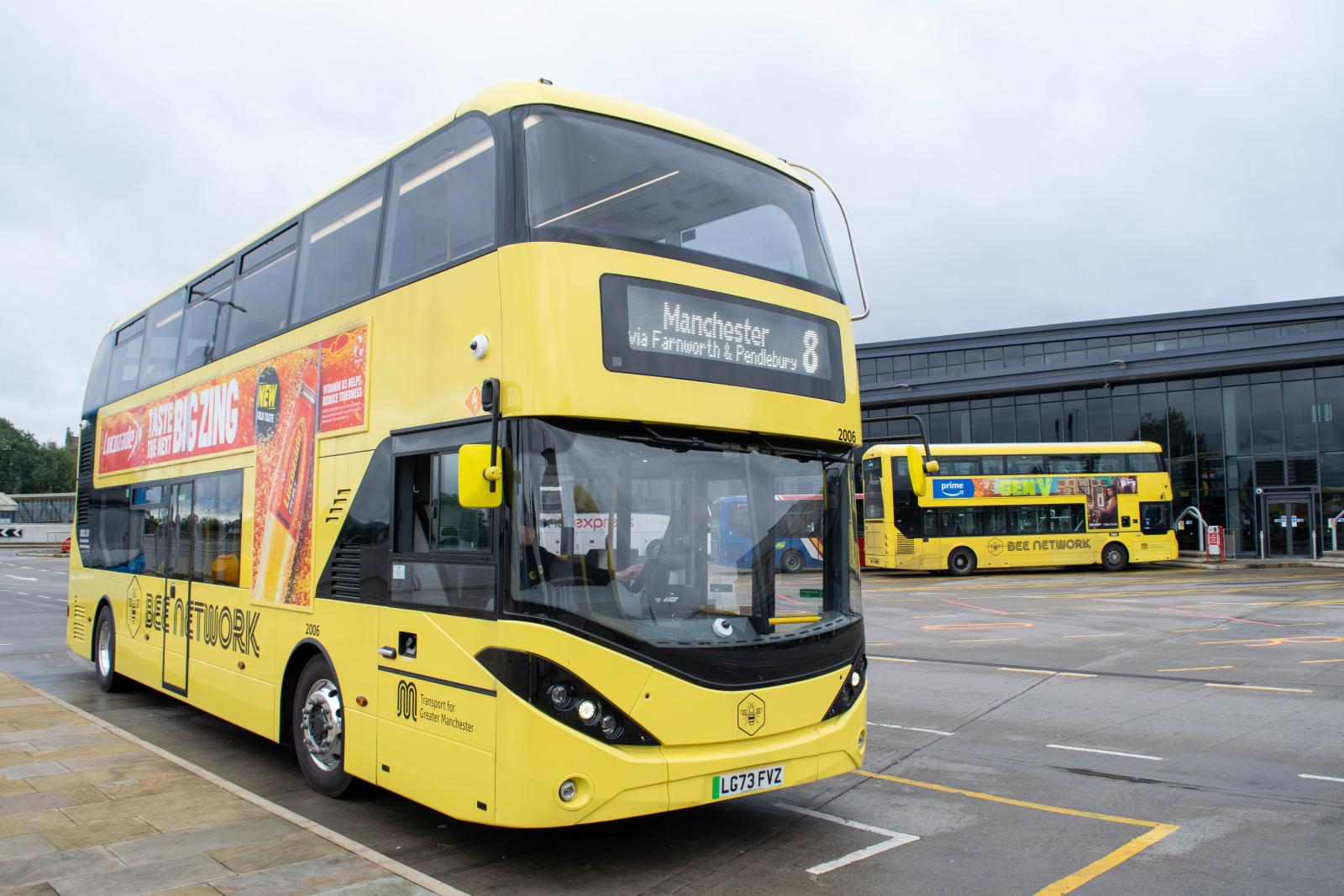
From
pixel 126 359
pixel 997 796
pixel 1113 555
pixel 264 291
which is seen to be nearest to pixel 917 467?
pixel 997 796

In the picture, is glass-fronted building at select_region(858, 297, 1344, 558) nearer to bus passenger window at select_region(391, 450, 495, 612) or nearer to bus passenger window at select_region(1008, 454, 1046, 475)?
bus passenger window at select_region(1008, 454, 1046, 475)

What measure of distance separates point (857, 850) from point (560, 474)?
2867mm

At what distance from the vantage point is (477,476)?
16.2 feet

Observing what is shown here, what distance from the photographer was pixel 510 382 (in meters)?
5.19

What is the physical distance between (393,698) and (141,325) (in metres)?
7.76

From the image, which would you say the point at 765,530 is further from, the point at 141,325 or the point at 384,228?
the point at 141,325

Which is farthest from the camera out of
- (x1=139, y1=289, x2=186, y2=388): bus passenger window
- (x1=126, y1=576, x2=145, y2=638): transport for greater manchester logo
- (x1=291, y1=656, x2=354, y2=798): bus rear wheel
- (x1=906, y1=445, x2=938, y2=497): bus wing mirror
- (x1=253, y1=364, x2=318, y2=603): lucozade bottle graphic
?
(x1=126, y1=576, x2=145, y2=638): transport for greater manchester logo

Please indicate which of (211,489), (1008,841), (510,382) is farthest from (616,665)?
(211,489)

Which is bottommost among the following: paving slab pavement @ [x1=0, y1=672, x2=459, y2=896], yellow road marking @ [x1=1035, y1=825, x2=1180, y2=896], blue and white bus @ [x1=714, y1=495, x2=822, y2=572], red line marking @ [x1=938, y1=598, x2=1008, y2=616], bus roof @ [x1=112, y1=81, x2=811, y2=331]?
red line marking @ [x1=938, y1=598, x2=1008, y2=616]

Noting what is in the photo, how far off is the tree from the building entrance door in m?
139

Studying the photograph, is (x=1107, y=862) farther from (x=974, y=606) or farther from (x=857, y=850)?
(x=974, y=606)

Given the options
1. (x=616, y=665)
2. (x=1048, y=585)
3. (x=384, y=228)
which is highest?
(x=384, y=228)

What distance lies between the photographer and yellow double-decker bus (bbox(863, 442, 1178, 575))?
33000 millimetres

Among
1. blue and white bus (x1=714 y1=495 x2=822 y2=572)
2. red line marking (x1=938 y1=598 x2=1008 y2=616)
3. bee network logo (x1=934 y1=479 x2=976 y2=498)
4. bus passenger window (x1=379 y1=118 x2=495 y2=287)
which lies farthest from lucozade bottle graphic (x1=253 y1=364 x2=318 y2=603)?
bee network logo (x1=934 y1=479 x2=976 y2=498)
